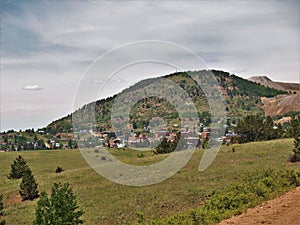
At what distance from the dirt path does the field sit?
28.8 feet

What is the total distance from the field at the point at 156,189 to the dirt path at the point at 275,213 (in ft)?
28.8

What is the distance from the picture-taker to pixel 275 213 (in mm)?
13672

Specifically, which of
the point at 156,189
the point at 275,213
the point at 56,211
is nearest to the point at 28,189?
the point at 156,189

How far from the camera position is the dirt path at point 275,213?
1283 centimetres

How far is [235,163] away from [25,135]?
6546 inches

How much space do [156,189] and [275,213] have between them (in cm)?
1847

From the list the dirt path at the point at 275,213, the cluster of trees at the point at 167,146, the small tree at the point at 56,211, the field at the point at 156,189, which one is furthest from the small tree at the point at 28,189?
the cluster of trees at the point at 167,146

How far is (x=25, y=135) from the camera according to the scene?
190 m

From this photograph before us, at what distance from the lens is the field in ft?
84.0

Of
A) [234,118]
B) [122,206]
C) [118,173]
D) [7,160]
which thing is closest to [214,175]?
[122,206]

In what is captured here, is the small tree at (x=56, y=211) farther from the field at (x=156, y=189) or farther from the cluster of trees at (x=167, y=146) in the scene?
the cluster of trees at (x=167, y=146)

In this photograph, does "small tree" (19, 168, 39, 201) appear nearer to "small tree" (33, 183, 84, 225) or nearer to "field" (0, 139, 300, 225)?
"field" (0, 139, 300, 225)

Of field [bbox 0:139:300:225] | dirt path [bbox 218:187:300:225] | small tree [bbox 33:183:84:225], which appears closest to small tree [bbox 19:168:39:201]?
field [bbox 0:139:300:225]

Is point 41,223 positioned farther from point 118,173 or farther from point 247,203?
point 118,173
